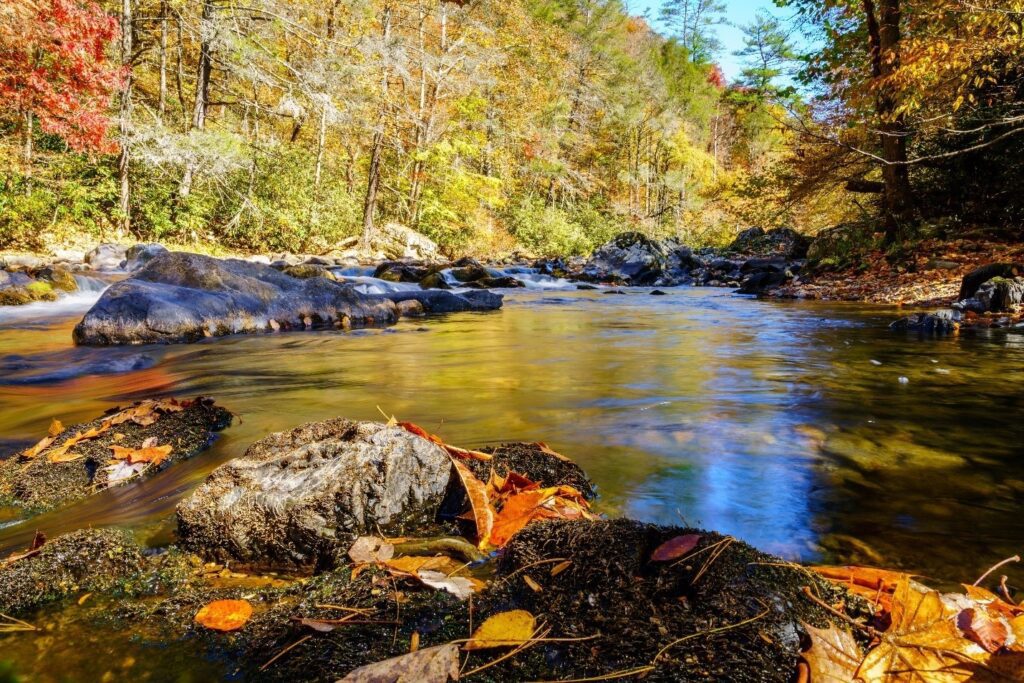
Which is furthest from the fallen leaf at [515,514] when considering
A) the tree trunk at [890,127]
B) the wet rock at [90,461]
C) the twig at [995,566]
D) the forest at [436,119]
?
the tree trunk at [890,127]

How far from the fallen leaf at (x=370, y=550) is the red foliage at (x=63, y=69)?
47.3ft

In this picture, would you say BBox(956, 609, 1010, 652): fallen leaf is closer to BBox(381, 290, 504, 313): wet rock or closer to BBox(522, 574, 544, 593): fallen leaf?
BBox(522, 574, 544, 593): fallen leaf

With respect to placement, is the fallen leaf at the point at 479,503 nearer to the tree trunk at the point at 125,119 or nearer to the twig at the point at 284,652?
the twig at the point at 284,652

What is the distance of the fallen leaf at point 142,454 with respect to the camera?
2.36 m

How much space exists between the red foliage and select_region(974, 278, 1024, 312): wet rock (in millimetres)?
16644

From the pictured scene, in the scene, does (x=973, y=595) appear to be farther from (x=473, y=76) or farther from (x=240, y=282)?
(x=473, y=76)

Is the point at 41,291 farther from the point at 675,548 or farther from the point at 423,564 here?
the point at 675,548

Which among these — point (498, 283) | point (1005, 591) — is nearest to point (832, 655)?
point (1005, 591)

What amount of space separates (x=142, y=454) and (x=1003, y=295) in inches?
369

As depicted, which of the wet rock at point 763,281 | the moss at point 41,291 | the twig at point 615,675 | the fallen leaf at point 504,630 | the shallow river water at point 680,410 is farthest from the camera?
the wet rock at point 763,281

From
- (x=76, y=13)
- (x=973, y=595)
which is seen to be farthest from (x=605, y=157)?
(x=973, y=595)

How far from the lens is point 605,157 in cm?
3581

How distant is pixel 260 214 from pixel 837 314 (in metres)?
15.5

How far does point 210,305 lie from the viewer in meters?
6.68
